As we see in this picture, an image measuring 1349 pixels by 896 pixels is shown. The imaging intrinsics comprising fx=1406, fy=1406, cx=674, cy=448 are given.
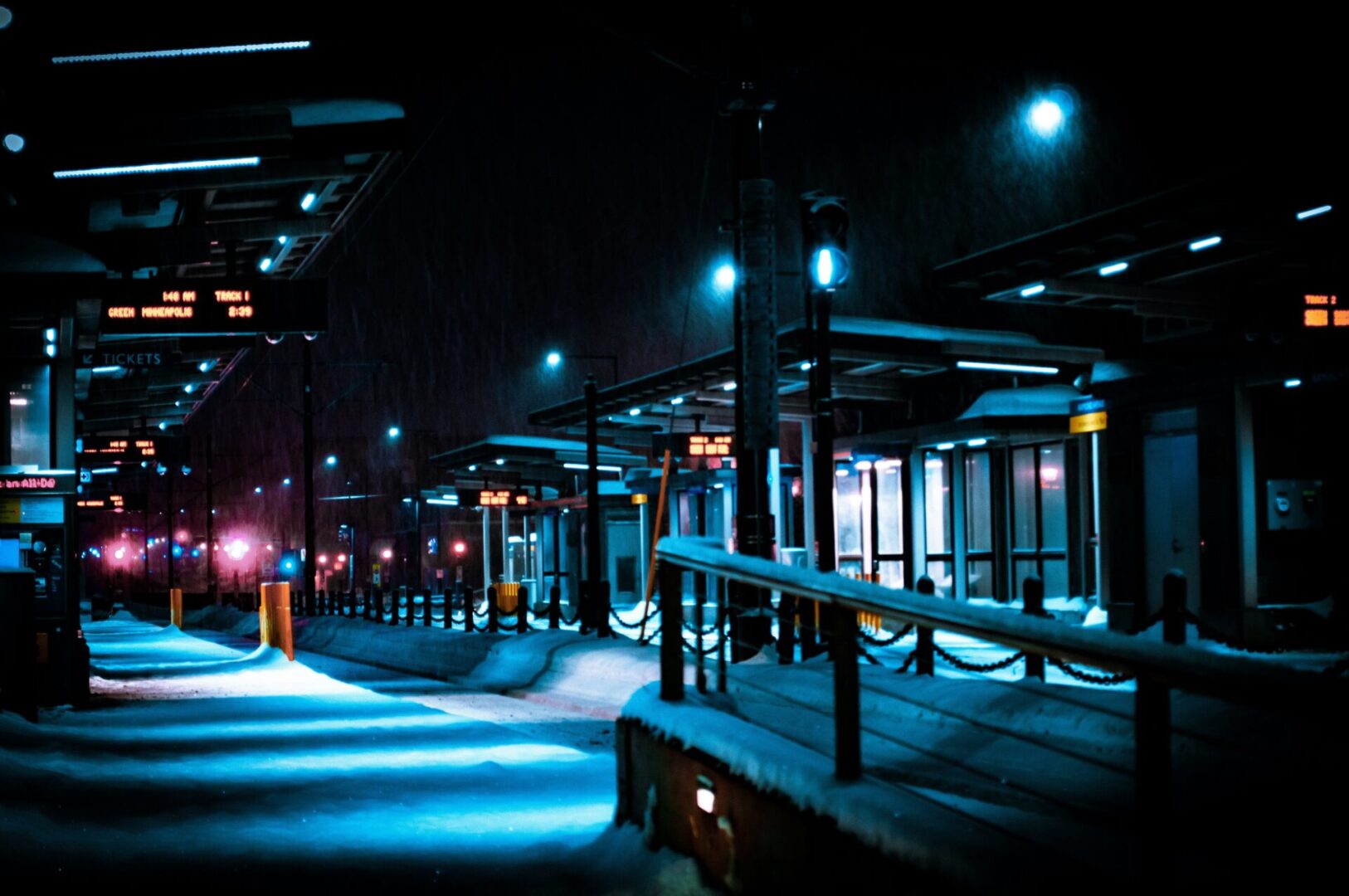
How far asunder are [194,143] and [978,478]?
2079 cm

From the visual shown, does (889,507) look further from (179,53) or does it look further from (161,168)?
(179,53)

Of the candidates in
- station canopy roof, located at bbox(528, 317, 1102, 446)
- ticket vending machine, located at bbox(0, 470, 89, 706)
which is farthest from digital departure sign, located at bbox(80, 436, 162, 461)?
ticket vending machine, located at bbox(0, 470, 89, 706)

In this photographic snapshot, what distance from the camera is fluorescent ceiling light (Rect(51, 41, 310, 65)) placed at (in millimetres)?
13297

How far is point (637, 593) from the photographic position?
47.9m

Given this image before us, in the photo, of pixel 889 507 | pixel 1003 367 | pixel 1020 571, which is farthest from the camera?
pixel 889 507

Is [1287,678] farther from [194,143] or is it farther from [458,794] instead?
[194,143]

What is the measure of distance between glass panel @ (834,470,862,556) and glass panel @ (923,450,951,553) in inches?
91.2

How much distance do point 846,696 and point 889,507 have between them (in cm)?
2872

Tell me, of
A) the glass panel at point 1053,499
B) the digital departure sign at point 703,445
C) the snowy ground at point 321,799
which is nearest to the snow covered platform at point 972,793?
the snowy ground at point 321,799

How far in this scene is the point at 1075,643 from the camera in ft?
12.3

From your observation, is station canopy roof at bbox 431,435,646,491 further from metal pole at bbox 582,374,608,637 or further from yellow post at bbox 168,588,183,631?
metal pole at bbox 582,374,608,637

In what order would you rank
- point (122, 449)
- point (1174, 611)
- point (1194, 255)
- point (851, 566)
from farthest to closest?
point (122, 449) < point (851, 566) < point (1194, 255) < point (1174, 611)

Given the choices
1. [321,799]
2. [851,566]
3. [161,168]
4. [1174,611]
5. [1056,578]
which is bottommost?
[1056,578]

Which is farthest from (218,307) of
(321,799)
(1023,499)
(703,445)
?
(1023,499)
